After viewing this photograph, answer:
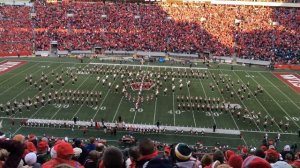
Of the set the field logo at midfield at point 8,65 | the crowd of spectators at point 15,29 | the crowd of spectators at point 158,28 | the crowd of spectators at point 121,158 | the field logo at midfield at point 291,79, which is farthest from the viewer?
the crowd of spectators at point 158,28

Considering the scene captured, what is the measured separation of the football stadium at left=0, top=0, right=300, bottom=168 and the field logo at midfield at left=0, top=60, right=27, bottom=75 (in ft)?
0.35

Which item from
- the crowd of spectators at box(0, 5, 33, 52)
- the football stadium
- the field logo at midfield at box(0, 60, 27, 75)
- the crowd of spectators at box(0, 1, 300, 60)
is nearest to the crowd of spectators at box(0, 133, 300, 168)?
the football stadium

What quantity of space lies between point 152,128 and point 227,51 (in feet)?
99.0

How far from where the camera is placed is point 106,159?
4.16 meters

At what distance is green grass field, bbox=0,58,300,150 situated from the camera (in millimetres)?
21750

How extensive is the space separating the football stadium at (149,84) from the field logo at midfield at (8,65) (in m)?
0.11

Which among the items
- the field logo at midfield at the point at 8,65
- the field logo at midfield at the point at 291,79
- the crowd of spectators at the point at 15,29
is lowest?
the field logo at midfield at the point at 291,79

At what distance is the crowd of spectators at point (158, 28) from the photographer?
50469 mm

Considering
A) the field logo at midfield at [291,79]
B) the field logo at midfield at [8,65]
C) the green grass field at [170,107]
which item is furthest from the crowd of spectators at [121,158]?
the field logo at midfield at [8,65]

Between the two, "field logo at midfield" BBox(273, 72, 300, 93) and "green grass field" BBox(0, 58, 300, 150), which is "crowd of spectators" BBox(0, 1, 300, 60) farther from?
"green grass field" BBox(0, 58, 300, 150)

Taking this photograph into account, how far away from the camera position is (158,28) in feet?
184

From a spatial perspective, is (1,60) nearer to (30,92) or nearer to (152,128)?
(30,92)

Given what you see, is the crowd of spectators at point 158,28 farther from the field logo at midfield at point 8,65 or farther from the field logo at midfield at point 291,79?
the field logo at midfield at point 8,65

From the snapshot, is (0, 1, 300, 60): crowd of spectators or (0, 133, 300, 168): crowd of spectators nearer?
(0, 133, 300, 168): crowd of spectators
